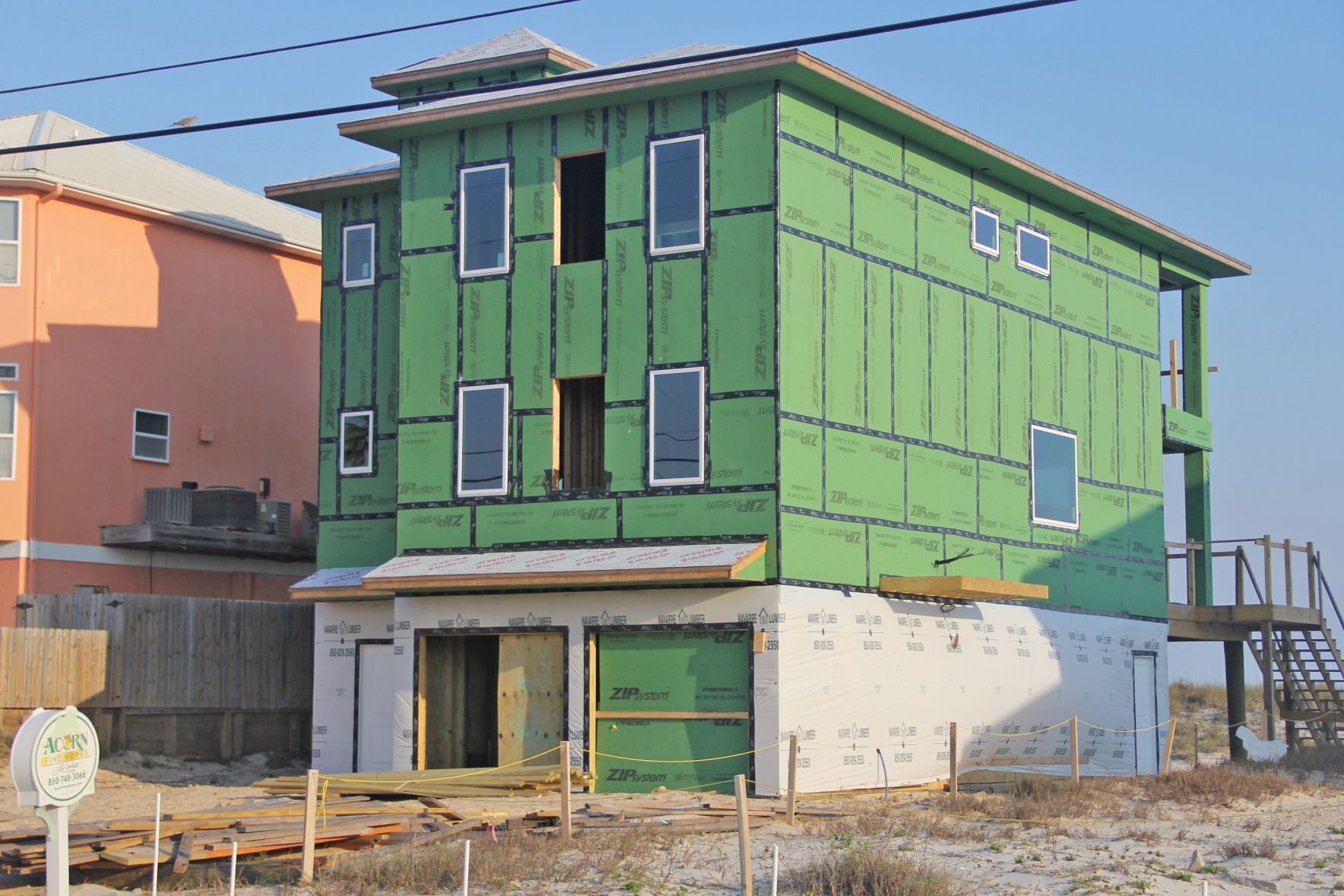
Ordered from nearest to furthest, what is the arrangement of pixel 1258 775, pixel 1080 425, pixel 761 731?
1. pixel 761 731
2. pixel 1258 775
3. pixel 1080 425

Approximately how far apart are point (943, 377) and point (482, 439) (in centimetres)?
765

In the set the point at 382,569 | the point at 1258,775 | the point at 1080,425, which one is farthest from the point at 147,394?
the point at 1258,775

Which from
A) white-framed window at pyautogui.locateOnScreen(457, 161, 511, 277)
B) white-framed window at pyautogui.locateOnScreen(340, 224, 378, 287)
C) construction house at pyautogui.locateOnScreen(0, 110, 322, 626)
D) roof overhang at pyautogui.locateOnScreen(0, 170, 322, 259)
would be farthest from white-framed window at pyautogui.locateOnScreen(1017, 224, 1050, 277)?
construction house at pyautogui.locateOnScreen(0, 110, 322, 626)

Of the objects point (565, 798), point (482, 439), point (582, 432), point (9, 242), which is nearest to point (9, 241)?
point (9, 242)

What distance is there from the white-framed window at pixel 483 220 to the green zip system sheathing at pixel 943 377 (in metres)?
4.62

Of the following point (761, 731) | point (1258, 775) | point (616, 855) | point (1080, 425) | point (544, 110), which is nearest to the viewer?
point (616, 855)

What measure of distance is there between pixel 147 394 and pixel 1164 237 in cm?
2095

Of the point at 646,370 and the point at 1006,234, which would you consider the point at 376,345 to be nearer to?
the point at 646,370

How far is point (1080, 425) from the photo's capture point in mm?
31016

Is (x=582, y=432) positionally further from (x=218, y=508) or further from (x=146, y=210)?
(x=146, y=210)

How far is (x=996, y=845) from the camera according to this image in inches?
739

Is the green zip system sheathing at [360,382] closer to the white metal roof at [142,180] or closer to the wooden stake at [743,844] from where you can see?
the white metal roof at [142,180]

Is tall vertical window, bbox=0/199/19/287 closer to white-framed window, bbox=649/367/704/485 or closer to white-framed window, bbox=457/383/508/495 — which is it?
white-framed window, bbox=457/383/508/495

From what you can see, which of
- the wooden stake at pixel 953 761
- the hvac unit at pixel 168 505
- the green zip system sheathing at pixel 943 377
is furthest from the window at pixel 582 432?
the hvac unit at pixel 168 505
